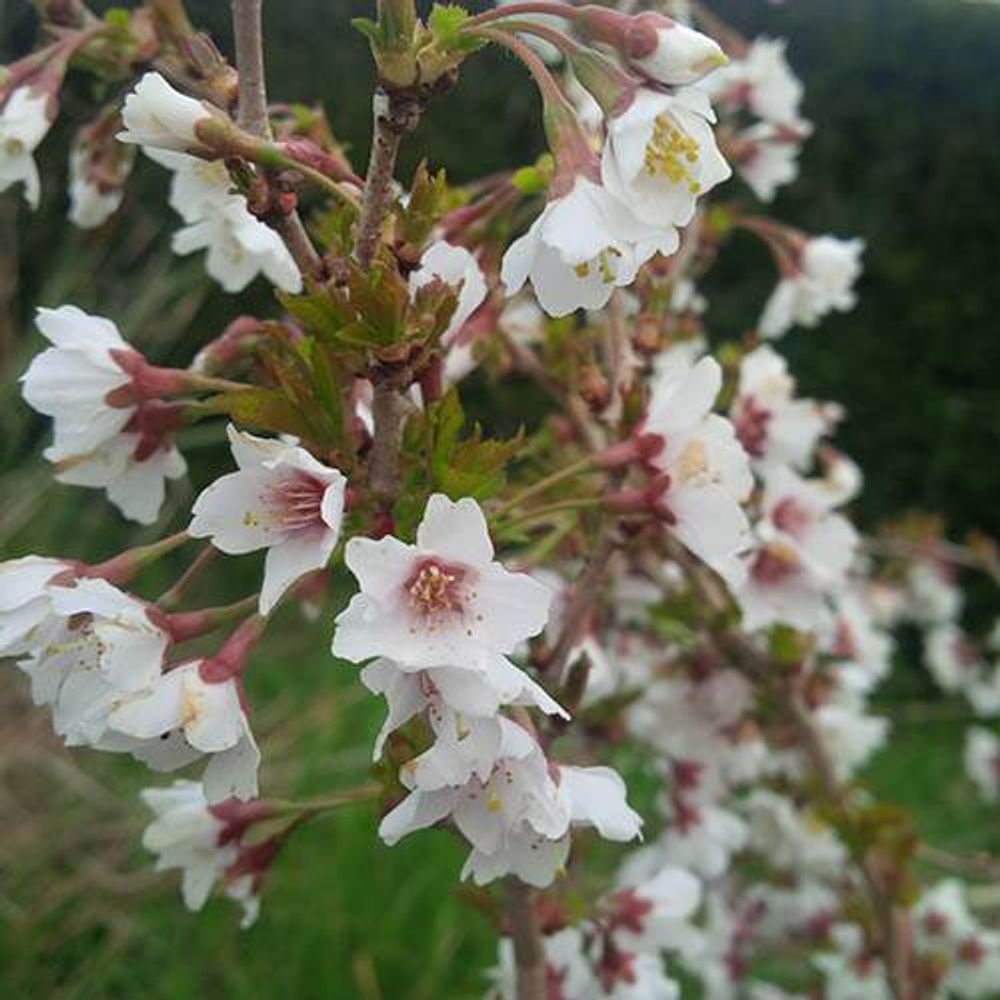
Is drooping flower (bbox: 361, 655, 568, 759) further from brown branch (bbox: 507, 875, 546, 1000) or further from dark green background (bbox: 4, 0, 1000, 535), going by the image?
dark green background (bbox: 4, 0, 1000, 535)

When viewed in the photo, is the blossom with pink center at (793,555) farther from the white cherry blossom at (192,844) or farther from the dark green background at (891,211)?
the dark green background at (891,211)

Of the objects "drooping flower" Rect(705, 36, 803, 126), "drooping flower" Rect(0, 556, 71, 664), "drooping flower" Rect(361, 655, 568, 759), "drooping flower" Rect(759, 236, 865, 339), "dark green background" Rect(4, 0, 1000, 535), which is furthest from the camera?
"dark green background" Rect(4, 0, 1000, 535)

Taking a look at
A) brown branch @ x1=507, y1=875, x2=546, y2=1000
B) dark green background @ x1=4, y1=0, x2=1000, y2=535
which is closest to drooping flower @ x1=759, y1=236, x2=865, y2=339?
brown branch @ x1=507, y1=875, x2=546, y2=1000

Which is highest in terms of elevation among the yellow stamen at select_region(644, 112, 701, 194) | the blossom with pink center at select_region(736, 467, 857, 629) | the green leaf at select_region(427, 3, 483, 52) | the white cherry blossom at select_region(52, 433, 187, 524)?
the green leaf at select_region(427, 3, 483, 52)

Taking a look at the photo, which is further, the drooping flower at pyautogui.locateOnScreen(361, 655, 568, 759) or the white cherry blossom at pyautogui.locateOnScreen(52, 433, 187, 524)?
the white cherry blossom at pyautogui.locateOnScreen(52, 433, 187, 524)

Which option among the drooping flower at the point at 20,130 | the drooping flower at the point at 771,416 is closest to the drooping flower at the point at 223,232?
the drooping flower at the point at 20,130
